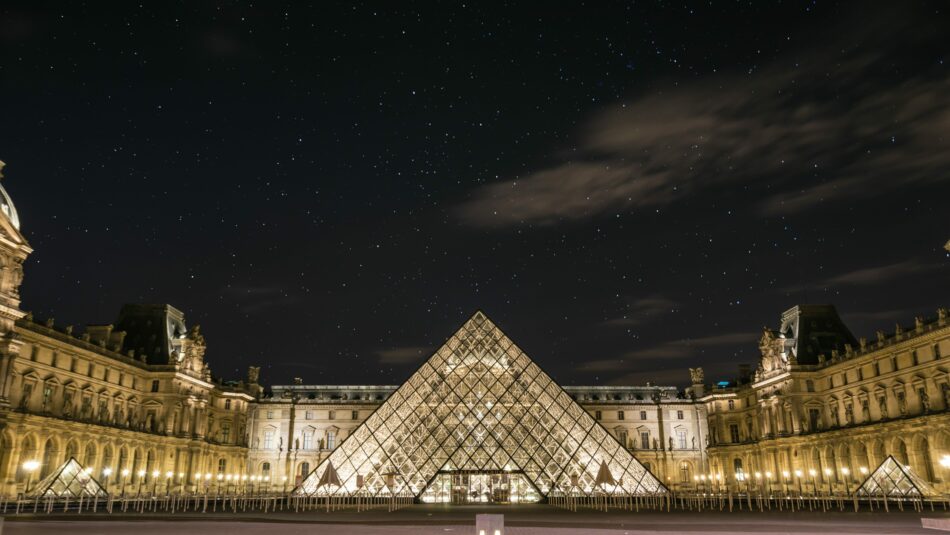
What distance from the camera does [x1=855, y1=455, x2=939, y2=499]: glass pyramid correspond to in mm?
28250

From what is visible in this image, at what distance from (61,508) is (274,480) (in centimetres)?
3589

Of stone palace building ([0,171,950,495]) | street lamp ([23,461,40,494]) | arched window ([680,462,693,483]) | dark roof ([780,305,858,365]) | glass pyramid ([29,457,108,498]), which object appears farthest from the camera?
arched window ([680,462,693,483])

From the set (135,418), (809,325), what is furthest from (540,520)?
(809,325)

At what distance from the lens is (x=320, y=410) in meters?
63.5

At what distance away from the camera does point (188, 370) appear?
156 feet

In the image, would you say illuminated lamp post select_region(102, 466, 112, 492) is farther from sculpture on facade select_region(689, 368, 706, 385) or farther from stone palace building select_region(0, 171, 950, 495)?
sculpture on facade select_region(689, 368, 706, 385)

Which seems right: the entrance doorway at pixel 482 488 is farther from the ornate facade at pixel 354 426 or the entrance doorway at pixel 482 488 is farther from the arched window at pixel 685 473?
the arched window at pixel 685 473

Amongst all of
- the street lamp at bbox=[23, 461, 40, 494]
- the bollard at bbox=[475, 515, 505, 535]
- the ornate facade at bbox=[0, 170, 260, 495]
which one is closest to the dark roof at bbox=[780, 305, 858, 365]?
the ornate facade at bbox=[0, 170, 260, 495]

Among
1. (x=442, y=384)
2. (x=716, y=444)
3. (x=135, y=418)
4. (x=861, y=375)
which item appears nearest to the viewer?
(x=442, y=384)

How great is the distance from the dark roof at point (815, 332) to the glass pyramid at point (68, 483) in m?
42.3

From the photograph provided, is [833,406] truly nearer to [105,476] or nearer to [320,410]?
[320,410]

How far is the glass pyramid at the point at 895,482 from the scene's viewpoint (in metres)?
28.2

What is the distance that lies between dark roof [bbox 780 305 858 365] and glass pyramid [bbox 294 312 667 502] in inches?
896

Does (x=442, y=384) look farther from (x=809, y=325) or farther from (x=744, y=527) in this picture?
(x=809, y=325)
